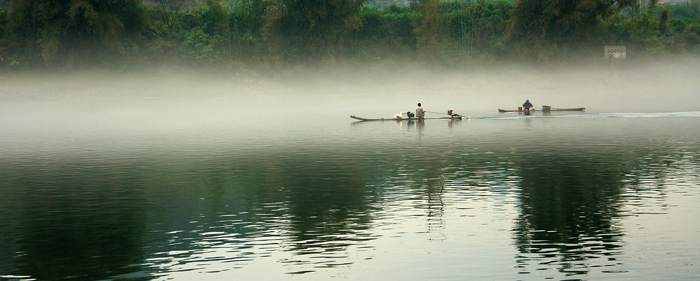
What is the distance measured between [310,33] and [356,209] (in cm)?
7784

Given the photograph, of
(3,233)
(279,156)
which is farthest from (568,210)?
(279,156)

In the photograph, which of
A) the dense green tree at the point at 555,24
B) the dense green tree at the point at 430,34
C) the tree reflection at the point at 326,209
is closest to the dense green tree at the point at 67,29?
the dense green tree at the point at 430,34

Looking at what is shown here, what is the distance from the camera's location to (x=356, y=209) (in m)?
21.3

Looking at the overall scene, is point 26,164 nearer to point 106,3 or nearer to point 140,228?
point 140,228

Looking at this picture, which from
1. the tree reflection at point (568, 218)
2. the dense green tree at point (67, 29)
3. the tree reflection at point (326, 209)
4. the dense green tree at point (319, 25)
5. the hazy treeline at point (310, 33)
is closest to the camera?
the tree reflection at point (568, 218)

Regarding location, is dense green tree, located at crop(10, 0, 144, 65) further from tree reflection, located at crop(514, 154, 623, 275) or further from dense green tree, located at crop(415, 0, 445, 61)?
tree reflection, located at crop(514, 154, 623, 275)

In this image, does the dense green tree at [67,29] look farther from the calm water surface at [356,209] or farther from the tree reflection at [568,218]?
the tree reflection at [568,218]

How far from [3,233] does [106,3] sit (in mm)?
72985

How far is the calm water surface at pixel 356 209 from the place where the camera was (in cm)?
1559

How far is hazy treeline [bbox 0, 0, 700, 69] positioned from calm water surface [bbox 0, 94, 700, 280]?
46248mm

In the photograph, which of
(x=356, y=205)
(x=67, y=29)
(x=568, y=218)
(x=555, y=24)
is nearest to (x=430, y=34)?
(x=555, y=24)

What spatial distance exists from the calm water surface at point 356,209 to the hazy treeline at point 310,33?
152 ft

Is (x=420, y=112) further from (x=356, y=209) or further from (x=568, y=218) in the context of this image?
(x=568, y=218)

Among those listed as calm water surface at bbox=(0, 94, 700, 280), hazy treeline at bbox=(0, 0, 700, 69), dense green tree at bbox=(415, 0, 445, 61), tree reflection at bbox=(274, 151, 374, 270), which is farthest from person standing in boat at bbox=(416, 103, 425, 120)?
dense green tree at bbox=(415, 0, 445, 61)
